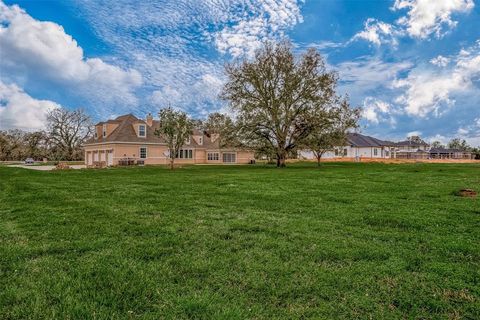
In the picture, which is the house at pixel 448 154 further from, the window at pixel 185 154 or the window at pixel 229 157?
the window at pixel 185 154

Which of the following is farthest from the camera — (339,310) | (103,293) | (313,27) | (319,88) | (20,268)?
(319,88)

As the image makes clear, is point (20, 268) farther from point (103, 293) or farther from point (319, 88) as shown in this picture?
point (319, 88)

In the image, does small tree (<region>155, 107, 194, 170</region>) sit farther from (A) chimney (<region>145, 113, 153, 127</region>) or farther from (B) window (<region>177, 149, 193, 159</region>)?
(B) window (<region>177, 149, 193, 159</region>)

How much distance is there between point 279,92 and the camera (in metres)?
34.0

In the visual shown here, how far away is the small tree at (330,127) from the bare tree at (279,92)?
34.5 inches

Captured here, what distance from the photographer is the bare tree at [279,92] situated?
109 feet

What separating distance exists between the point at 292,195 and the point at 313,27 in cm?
1567

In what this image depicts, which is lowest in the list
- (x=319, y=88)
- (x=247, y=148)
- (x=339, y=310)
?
(x=339, y=310)

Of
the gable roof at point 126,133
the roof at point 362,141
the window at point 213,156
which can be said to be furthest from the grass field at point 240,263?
the roof at point 362,141

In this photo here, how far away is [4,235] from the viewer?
5.71m

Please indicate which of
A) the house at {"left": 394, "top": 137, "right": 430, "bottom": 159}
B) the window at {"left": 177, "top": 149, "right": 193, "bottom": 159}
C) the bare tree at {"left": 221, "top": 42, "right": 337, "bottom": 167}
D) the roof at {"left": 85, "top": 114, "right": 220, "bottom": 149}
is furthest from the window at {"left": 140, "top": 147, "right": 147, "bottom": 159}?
the house at {"left": 394, "top": 137, "right": 430, "bottom": 159}

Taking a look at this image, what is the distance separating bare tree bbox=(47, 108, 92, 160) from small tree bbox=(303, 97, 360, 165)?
5101 cm

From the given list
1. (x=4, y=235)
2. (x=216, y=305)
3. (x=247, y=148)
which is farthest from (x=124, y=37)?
(x=216, y=305)

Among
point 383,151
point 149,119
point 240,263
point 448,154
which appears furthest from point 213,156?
point 448,154
